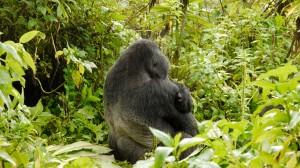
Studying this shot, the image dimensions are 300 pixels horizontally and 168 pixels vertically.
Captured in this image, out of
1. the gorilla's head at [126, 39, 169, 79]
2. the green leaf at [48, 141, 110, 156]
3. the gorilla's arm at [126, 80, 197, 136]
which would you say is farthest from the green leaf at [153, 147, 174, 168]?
the gorilla's head at [126, 39, 169, 79]

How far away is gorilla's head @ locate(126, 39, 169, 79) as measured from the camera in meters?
3.29

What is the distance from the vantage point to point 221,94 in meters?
4.12

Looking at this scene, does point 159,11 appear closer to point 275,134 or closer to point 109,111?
point 109,111

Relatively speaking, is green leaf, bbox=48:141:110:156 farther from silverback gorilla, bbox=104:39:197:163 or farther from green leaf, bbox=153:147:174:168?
green leaf, bbox=153:147:174:168

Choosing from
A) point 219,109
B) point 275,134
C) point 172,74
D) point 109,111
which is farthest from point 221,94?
point 275,134

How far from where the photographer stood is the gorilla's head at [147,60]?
3.29 metres

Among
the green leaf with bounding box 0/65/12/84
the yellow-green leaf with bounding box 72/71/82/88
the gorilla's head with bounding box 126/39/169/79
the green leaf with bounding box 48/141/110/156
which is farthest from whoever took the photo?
the yellow-green leaf with bounding box 72/71/82/88

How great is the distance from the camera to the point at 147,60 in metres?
3.31

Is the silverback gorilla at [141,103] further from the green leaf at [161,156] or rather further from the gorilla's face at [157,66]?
the green leaf at [161,156]

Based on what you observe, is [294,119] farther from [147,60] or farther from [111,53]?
[111,53]

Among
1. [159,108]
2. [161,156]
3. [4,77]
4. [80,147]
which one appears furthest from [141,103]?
[161,156]

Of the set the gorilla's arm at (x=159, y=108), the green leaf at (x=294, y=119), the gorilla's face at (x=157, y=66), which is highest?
the green leaf at (x=294, y=119)

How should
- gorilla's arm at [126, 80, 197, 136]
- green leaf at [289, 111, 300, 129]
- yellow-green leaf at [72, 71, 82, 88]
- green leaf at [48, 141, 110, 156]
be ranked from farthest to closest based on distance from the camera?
yellow-green leaf at [72, 71, 82, 88] < gorilla's arm at [126, 80, 197, 136] < green leaf at [48, 141, 110, 156] < green leaf at [289, 111, 300, 129]

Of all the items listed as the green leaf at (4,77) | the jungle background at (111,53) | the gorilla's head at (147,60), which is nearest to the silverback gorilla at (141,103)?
the gorilla's head at (147,60)
